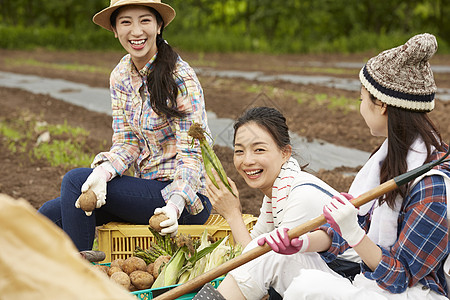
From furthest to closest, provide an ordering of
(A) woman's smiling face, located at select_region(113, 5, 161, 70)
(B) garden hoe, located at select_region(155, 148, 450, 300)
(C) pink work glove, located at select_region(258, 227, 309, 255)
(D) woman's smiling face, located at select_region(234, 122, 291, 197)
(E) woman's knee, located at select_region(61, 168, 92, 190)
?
(A) woman's smiling face, located at select_region(113, 5, 161, 70)
(E) woman's knee, located at select_region(61, 168, 92, 190)
(D) woman's smiling face, located at select_region(234, 122, 291, 197)
(C) pink work glove, located at select_region(258, 227, 309, 255)
(B) garden hoe, located at select_region(155, 148, 450, 300)

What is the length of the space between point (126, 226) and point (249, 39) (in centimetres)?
1816

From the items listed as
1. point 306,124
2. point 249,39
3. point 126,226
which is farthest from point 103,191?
point 249,39

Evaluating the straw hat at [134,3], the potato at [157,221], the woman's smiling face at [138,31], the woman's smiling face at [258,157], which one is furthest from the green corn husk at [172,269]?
the straw hat at [134,3]

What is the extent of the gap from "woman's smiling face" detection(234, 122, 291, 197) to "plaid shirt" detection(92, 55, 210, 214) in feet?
1.54

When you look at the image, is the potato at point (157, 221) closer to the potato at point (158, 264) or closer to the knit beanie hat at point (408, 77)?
the potato at point (158, 264)

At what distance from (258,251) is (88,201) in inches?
43.7

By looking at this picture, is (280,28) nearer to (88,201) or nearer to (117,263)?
(88,201)

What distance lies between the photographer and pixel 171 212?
2.96m

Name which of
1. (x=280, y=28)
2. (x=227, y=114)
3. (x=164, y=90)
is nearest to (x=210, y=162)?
(x=164, y=90)

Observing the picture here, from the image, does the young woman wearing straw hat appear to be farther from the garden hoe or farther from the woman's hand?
the garden hoe

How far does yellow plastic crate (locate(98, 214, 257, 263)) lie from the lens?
3131mm

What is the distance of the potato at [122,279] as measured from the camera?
105 inches

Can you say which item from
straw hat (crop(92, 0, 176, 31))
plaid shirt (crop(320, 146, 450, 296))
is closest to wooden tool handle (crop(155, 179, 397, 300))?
plaid shirt (crop(320, 146, 450, 296))

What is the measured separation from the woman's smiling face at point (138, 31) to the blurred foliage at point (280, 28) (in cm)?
1646
